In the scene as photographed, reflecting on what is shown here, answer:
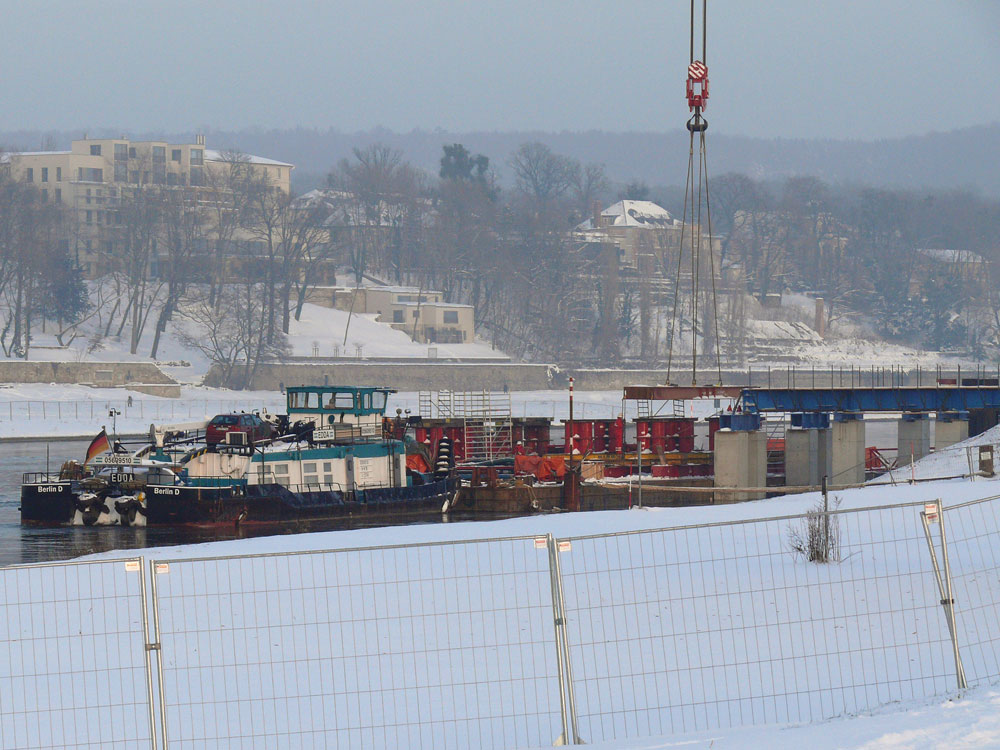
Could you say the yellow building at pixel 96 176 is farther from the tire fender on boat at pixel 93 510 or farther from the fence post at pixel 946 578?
the fence post at pixel 946 578

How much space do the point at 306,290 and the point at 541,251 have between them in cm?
3438

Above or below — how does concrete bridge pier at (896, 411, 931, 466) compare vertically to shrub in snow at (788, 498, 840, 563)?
below

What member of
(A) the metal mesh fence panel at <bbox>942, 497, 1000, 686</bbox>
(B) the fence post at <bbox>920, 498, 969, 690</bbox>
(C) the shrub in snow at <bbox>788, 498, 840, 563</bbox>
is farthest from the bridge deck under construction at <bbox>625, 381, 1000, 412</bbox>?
(B) the fence post at <bbox>920, 498, 969, 690</bbox>

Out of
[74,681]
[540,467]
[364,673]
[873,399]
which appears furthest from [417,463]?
[364,673]

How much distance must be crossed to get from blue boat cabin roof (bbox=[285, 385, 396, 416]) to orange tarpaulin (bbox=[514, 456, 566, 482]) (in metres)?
5.72

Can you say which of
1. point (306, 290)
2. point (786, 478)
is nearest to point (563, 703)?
point (786, 478)

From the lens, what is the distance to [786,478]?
6022cm

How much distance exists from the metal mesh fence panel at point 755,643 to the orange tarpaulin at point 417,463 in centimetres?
3325

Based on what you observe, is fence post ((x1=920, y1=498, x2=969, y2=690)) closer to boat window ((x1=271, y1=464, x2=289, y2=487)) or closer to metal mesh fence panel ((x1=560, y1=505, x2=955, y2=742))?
metal mesh fence panel ((x1=560, y1=505, x2=955, y2=742))

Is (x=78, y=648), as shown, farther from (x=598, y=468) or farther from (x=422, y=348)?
(x=422, y=348)

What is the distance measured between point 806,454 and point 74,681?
47.7m

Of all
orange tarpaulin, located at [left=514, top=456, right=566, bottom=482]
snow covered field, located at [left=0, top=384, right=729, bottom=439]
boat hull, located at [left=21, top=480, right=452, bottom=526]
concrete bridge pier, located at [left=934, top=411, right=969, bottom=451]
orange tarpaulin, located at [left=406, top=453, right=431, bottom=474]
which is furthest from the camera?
snow covered field, located at [left=0, top=384, right=729, bottom=439]

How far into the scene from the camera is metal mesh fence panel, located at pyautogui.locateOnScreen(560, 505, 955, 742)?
13.2 metres

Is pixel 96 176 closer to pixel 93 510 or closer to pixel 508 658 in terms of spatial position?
pixel 93 510
